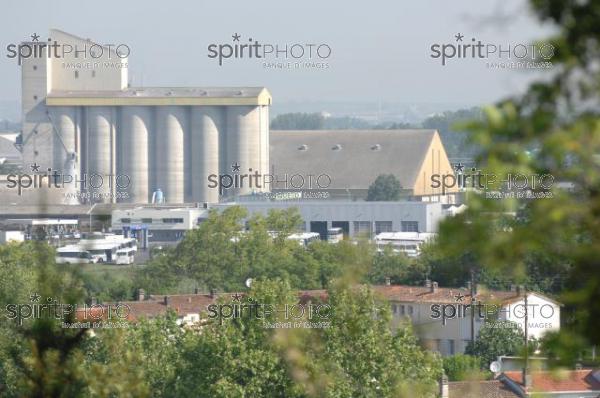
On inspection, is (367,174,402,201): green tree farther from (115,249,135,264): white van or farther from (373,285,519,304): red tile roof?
(373,285,519,304): red tile roof

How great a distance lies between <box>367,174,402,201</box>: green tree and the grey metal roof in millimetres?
1599

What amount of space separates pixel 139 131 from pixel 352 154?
30.1 feet

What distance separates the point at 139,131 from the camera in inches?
2055

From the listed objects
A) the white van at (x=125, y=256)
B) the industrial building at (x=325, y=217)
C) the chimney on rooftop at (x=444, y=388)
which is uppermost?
the industrial building at (x=325, y=217)

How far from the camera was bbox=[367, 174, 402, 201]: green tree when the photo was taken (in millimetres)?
52528

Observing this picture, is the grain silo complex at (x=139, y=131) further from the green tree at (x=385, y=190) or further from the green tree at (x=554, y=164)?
the green tree at (x=554, y=164)

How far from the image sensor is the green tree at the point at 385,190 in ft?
172

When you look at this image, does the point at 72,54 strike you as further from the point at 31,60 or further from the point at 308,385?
the point at 308,385

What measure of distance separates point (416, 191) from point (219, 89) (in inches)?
314

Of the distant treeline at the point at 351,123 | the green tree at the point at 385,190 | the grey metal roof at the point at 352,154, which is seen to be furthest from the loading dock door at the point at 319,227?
the distant treeline at the point at 351,123

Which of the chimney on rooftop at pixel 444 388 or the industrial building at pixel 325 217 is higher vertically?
the industrial building at pixel 325 217

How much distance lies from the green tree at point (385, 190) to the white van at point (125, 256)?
15915 millimetres

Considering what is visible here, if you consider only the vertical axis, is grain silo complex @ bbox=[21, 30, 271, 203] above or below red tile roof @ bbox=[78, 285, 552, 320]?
above

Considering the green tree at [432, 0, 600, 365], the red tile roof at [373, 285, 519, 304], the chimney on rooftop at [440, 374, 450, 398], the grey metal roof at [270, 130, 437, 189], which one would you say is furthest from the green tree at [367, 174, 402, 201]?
the green tree at [432, 0, 600, 365]
